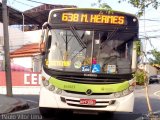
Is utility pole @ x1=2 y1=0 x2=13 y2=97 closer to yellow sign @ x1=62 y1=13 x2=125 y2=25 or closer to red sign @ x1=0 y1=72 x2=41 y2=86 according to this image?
yellow sign @ x1=62 y1=13 x2=125 y2=25

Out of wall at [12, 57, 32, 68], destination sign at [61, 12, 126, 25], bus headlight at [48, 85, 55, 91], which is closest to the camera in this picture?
bus headlight at [48, 85, 55, 91]

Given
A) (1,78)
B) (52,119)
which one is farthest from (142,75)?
(1,78)

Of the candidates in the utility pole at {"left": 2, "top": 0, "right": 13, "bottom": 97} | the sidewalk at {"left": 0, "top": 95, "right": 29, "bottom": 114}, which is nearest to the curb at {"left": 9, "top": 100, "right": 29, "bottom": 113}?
the sidewalk at {"left": 0, "top": 95, "right": 29, "bottom": 114}

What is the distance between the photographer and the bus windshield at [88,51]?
10477mm

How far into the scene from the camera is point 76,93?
10211 millimetres

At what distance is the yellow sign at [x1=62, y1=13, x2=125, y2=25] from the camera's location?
1099 cm

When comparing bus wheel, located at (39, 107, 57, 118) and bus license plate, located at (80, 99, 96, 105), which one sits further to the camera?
bus wheel, located at (39, 107, 57, 118)

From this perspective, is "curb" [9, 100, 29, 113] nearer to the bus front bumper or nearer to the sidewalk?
the sidewalk

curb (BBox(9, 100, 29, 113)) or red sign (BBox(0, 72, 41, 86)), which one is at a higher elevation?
curb (BBox(9, 100, 29, 113))

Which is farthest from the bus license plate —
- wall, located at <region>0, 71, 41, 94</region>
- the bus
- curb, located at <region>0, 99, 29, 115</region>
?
wall, located at <region>0, 71, 41, 94</region>

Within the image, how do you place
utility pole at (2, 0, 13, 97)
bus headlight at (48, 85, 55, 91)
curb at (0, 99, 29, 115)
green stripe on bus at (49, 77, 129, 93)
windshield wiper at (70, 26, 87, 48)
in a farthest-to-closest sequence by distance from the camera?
utility pole at (2, 0, 13, 97), curb at (0, 99, 29, 115), windshield wiper at (70, 26, 87, 48), bus headlight at (48, 85, 55, 91), green stripe on bus at (49, 77, 129, 93)

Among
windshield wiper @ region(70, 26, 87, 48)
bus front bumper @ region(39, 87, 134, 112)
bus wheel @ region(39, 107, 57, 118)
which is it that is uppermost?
windshield wiper @ region(70, 26, 87, 48)

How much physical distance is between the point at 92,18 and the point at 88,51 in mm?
1067

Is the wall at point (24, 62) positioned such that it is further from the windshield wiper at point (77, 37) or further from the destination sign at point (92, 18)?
the windshield wiper at point (77, 37)
